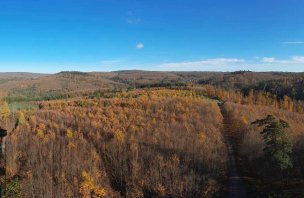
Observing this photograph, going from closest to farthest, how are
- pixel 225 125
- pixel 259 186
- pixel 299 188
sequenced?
pixel 299 188, pixel 259 186, pixel 225 125

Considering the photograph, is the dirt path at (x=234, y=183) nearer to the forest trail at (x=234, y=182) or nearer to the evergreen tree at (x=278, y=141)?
the forest trail at (x=234, y=182)

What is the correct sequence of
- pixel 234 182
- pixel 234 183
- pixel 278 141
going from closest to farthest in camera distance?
1. pixel 278 141
2. pixel 234 183
3. pixel 234 182

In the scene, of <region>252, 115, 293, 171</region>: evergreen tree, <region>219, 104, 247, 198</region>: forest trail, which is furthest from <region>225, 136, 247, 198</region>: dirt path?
<region>252, 115, 293, 171</region>: evergreen tree

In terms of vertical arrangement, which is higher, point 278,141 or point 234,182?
point 278,141

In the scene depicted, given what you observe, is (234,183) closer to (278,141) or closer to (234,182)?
(234,182)

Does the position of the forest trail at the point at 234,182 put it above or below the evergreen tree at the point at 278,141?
below

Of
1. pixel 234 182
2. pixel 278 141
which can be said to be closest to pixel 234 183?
pixel 234 182

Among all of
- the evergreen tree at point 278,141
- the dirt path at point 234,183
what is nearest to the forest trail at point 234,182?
the dirt path at point 234,183

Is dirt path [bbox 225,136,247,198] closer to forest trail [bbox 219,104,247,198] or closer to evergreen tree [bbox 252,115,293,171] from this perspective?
forest trail [bbox 219,104,247,198]

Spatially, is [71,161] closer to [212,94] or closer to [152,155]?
[152,155]

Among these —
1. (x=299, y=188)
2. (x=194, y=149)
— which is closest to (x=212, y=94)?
(x=194, y=149)

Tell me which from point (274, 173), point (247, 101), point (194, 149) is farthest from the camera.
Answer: point (247, 101)
